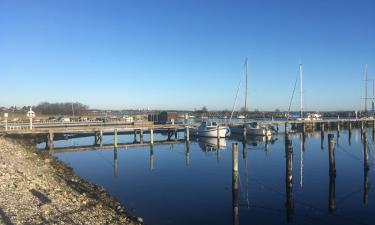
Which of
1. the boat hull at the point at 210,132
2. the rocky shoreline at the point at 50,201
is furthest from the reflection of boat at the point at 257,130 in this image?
the rocky shoreline at the point at 50,201

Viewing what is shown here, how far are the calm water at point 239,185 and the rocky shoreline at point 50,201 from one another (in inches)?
73.7

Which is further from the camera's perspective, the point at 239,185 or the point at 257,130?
the point at 257,130

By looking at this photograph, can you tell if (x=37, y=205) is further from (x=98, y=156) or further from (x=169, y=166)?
(x=98, y=156)

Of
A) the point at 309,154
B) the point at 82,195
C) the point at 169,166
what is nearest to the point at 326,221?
the point at 82,195

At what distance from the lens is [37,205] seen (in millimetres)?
15664

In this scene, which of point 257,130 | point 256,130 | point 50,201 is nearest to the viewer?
point 50,201

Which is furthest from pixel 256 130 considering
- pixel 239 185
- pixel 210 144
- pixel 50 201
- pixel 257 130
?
pixel 50 201

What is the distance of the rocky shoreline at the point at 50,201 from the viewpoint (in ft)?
46.9

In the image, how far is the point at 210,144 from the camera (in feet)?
167

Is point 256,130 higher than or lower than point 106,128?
lower

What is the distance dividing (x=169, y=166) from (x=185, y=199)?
1206 centimetres

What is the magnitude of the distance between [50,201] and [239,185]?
1239cm

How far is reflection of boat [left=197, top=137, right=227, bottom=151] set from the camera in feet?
153

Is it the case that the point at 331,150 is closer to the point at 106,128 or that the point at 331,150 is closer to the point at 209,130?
the point at 106,128
